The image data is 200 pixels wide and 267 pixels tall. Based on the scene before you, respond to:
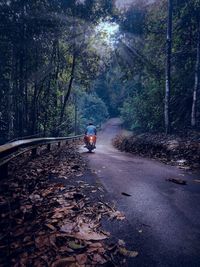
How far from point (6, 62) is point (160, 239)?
66.4 ft

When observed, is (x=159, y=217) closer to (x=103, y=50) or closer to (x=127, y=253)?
(x=127, y=253)

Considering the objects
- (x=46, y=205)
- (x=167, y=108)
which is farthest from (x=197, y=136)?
(x=46, y=205)

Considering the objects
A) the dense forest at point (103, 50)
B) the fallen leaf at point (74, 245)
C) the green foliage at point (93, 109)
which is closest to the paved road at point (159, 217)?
the fallen leaf at point (74, 245)

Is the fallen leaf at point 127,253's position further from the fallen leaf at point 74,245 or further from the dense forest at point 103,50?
the dense forest at point 103,50

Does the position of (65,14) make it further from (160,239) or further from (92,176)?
(160,239)

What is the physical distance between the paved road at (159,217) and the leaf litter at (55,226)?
0.78ft

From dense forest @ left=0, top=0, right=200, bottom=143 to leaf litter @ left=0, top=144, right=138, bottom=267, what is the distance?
539 inches

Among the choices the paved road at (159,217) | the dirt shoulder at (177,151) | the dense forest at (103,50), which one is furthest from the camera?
the dense forest at (103,50)

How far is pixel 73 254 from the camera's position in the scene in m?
3.05

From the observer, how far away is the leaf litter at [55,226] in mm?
2998

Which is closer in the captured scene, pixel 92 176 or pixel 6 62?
pixel 92 176

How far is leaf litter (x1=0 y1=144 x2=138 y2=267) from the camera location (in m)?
3.00

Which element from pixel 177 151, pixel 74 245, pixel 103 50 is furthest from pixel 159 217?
pixel 103 50

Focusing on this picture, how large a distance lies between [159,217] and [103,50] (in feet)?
76.5
